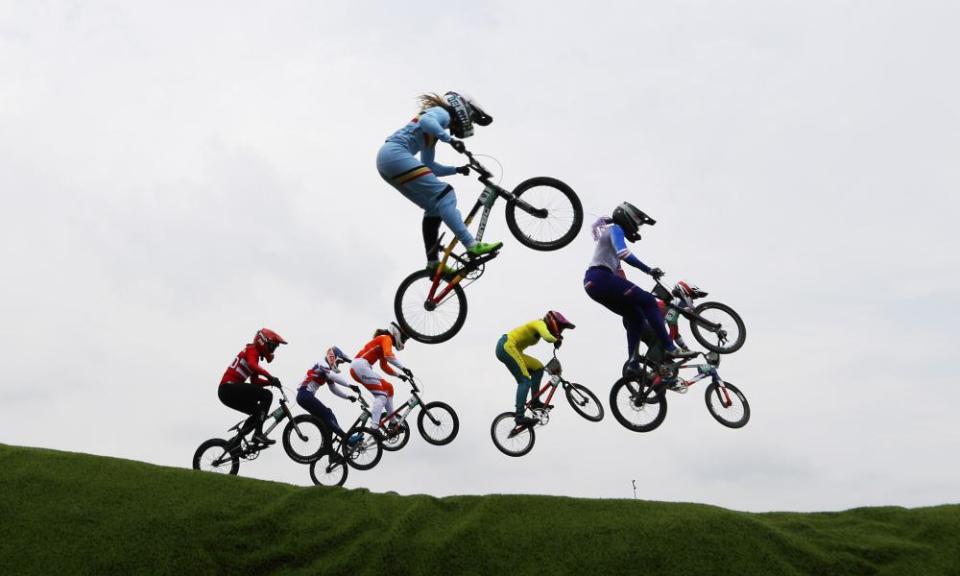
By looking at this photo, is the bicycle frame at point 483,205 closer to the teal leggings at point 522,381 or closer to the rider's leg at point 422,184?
the rider's leg at point 422,184

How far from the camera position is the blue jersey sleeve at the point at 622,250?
526 inches

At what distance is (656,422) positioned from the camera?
13.9 m

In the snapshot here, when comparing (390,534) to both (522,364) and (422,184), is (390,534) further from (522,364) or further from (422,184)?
(522,364)

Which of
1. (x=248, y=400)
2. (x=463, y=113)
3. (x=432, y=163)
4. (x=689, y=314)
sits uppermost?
(x=463, y=113)

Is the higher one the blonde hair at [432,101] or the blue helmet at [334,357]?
the blonde hair at [432,101]

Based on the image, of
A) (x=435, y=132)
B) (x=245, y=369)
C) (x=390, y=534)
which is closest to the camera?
(x=390, y=534)

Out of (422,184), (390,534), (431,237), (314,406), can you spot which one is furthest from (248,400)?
(422,184)

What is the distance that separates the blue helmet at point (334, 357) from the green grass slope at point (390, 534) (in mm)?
5372

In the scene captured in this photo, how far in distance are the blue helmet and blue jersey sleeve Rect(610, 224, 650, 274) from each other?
230 inches

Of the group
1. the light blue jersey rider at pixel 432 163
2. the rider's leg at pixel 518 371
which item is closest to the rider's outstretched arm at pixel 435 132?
the light blue jersey rider at pixel 432 163

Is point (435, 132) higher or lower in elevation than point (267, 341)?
higher

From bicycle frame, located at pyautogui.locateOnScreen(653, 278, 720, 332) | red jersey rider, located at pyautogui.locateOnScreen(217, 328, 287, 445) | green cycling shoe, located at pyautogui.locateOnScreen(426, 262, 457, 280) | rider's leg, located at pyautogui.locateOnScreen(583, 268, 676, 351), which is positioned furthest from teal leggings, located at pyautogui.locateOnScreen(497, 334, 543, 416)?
green cycling shoe, located at pyautogui.locateOnScreen(426, 262, 457, 280)

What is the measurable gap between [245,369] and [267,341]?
0.68 meters

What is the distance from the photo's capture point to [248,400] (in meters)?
14.6
